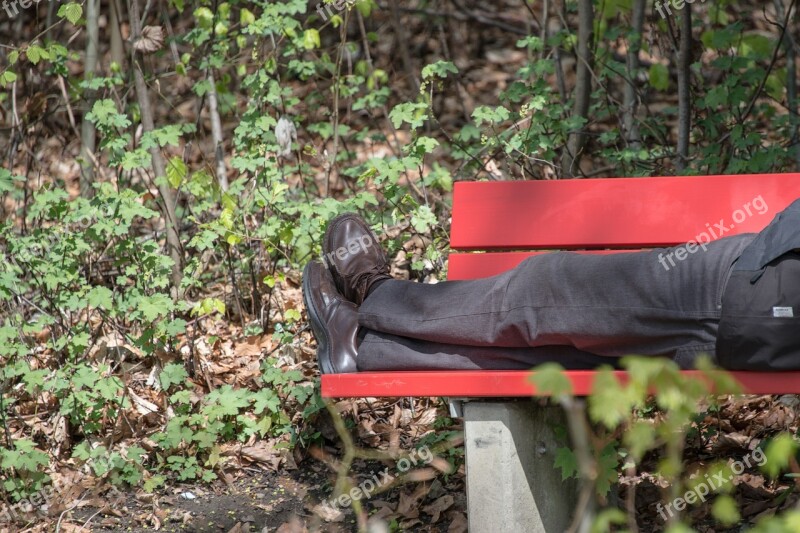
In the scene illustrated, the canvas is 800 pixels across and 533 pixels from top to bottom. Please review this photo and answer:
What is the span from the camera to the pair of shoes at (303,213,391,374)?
2.64 metres

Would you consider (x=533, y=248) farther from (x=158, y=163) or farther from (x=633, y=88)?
(x=158, y=163)

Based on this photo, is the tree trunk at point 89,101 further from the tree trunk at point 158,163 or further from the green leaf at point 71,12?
the green leaf at point 71,12

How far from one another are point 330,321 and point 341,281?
22cm

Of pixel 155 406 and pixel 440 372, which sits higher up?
pixel 440 372

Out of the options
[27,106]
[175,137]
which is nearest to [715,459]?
[175,137]

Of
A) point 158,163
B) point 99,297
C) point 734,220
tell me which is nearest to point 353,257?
point 99,297

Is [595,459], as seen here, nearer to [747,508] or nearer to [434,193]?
[747,508]

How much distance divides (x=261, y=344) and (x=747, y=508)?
213cm

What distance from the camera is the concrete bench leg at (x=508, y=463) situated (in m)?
2.43

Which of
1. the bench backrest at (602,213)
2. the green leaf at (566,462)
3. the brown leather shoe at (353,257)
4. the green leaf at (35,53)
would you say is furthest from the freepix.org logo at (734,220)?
the green leaf at (35,53)

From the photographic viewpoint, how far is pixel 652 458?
325 cm

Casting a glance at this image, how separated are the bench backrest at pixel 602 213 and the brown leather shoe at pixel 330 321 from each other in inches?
17.9

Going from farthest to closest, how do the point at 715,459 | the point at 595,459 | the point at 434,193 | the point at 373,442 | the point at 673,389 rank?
the point at 434,193 → the point at 373,442 → the point at 715,459 → the point at 595,459 → the point at 673,389

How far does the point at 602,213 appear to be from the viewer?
9.71 ft
